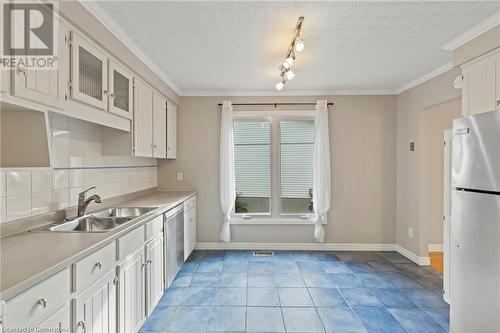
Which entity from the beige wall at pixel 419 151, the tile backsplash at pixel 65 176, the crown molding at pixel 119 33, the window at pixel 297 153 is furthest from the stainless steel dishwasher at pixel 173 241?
the beige wall at pixel 419 151

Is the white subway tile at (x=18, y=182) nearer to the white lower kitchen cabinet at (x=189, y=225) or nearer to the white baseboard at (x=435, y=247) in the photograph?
the white lower kitchen cabinet at (x=189, y=225)

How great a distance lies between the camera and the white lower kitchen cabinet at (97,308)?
1336 mm

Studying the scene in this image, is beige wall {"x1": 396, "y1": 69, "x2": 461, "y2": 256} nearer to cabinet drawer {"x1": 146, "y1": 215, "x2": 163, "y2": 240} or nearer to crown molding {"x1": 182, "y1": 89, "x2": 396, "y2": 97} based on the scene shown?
crown molding {"x1": 182, "y1": 89, "x2": 396, "y2": 97}

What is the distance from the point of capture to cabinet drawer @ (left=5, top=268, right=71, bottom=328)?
0.96 metres

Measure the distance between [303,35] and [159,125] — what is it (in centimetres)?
203

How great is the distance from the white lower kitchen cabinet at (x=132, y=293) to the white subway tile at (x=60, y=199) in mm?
704

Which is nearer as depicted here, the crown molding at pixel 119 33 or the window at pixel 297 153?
the crown molding at pixel 119 33

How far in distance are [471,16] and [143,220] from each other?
304cm

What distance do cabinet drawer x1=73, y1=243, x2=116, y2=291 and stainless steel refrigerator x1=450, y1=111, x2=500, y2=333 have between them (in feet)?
7.66

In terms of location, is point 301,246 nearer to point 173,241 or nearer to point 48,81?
point 173,241

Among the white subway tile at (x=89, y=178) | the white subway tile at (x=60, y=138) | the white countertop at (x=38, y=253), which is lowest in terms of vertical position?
the white countertop at (x=38, y=253)

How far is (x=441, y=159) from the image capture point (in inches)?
141

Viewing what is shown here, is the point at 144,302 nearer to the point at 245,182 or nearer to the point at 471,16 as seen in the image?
the point at 245,182

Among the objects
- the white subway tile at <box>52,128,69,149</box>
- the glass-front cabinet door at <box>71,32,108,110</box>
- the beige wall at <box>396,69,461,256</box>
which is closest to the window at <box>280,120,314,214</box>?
the beige wall at <box>396,69,461,256</box>
